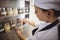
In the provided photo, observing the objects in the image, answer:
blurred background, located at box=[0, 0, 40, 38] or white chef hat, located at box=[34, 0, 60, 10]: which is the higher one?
white chef hat, located at box=[34, 0, 60, 10]

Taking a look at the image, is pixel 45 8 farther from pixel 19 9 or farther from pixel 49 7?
pixel 19 9

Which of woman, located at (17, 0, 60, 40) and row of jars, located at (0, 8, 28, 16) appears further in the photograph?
row of jars, located at (0, 8, 28, 16)

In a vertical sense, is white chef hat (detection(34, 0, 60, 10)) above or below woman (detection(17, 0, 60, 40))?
above

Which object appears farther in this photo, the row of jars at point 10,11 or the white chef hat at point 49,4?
the row of jars at point 10,11

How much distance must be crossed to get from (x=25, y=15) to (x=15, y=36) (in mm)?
240

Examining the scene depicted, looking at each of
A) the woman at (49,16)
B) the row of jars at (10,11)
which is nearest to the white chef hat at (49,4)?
the woman at (49,16)

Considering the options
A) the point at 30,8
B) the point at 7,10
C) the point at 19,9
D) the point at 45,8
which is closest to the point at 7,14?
the point at 7,10

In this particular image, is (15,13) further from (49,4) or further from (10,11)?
(49,4)

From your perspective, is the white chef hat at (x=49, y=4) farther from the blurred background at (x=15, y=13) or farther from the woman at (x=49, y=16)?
the blurred background at (x=15, y=13)

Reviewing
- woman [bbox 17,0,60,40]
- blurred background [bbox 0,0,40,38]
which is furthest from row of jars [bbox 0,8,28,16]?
woman [bbox 17,0,60,40]

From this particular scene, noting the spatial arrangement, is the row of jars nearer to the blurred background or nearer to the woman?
the blurred background

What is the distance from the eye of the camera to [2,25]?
89 cm

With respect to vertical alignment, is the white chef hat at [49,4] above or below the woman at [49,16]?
above

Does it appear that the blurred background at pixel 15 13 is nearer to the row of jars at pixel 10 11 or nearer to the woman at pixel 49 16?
the row of jars at pixel 10 11
